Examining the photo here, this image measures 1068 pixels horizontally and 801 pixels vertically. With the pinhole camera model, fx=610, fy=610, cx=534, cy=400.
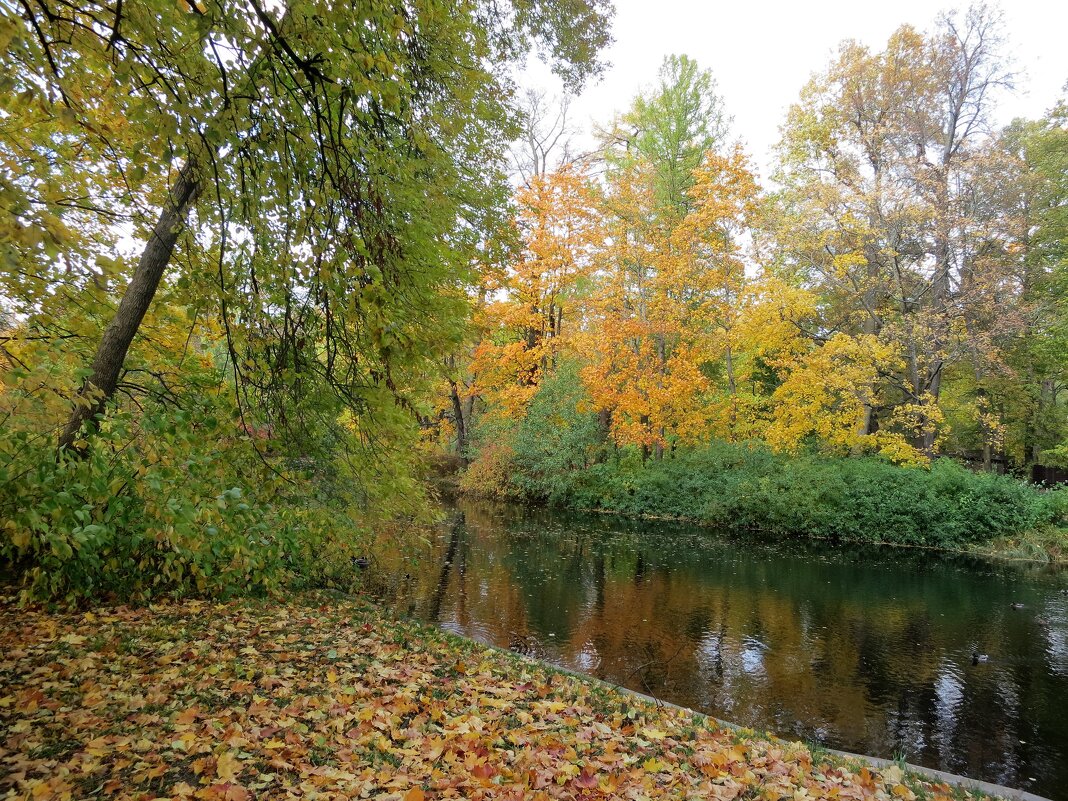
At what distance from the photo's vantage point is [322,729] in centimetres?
390

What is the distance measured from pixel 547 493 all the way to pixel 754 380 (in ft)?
32.9

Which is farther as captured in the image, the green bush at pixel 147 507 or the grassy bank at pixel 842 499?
the grassy bank at pixel 842 499

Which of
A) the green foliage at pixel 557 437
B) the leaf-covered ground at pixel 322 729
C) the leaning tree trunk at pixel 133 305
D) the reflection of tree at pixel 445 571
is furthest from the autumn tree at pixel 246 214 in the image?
the green foliage at pixel 557 437

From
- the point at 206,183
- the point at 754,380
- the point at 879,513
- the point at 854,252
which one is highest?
the point at 854,252

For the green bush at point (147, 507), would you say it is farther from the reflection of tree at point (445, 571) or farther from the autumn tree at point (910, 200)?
the autumn tree at point (910, 200)

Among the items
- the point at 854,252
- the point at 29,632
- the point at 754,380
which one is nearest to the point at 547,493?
the point at 754,380

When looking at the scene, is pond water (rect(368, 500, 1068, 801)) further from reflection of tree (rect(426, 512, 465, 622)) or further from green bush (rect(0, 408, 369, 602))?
green bush (rect(0, 408, 369, 602))

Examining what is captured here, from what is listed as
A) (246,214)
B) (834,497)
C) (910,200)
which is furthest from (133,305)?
(910,200)

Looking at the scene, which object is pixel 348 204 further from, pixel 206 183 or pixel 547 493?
pixel 547 493

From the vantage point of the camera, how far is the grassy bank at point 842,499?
17.0m

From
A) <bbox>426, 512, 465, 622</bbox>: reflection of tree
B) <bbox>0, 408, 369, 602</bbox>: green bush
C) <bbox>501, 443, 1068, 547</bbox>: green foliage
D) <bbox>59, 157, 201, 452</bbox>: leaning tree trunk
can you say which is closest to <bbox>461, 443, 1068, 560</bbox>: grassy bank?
<bbox>501, 443, 1068, 547</bbox>: green foliage

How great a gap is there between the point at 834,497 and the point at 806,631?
9946 mm

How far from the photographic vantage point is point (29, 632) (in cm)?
502

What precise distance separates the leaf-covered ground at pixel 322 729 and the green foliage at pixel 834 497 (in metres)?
14.8
